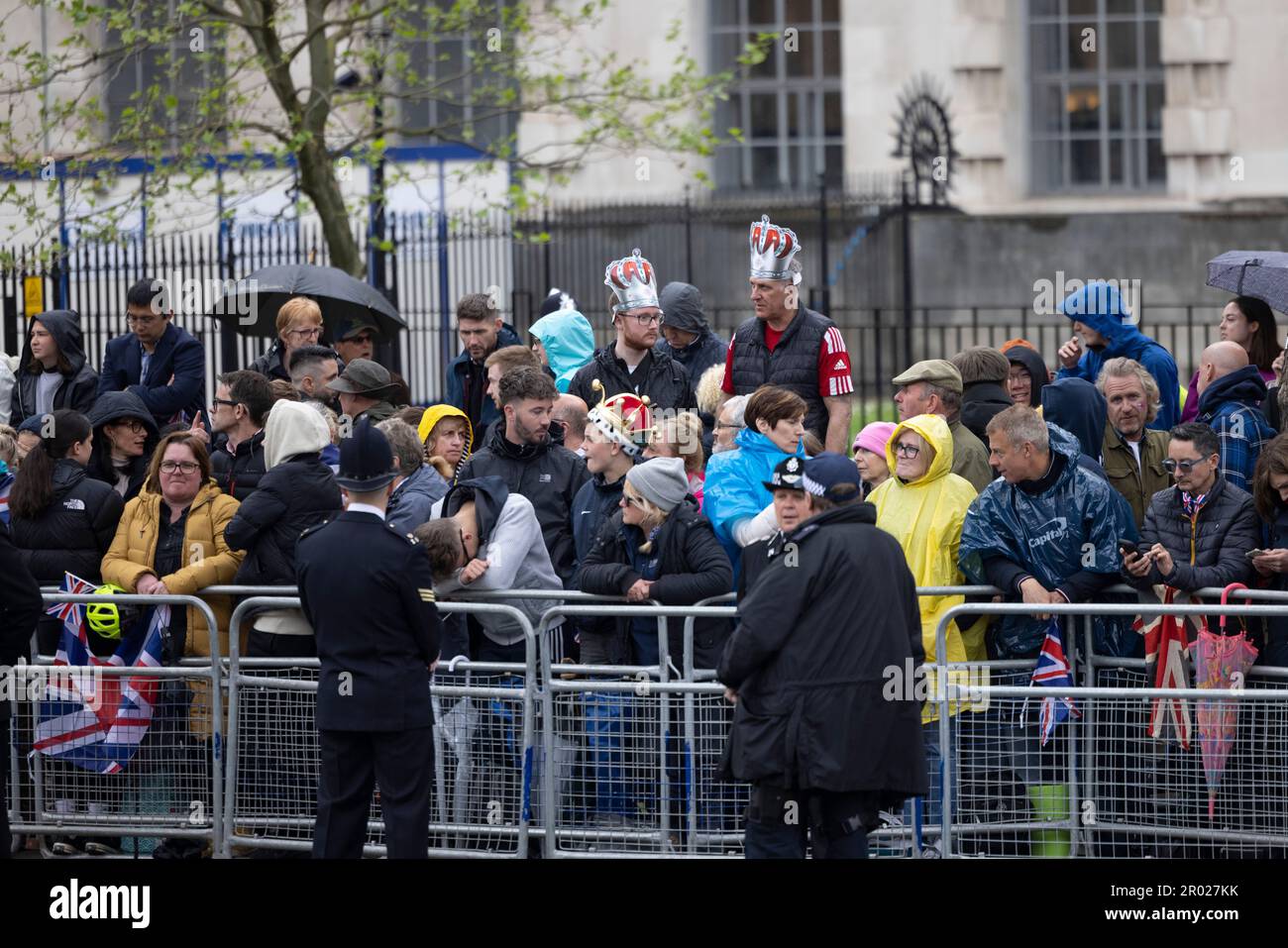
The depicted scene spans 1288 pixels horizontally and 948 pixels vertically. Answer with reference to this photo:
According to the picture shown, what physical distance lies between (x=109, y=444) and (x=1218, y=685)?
5486 mm

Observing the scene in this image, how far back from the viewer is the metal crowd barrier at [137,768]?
8680 millimetres

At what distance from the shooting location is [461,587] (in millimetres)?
8586

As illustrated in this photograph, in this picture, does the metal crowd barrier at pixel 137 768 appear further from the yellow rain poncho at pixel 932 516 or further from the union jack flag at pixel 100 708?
the yellow rain poncho at pixel 932 516

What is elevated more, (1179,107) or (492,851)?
(1179,107)

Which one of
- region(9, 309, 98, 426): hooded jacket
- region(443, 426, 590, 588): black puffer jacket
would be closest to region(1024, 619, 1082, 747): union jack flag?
region(443, 426, 590, 588): black puffer jacket

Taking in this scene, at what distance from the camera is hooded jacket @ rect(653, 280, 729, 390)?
11031 millimetres

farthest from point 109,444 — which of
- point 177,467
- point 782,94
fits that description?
point 782,94

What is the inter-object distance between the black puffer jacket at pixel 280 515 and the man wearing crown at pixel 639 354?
219cm

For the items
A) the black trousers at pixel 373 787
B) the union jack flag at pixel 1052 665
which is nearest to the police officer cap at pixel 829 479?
the union jack flag at pixel 1052 665

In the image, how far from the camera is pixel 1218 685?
25.8 feet

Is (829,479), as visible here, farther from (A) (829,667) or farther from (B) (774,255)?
(B) (774,255)
